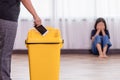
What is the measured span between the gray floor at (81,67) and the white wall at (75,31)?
270 mm

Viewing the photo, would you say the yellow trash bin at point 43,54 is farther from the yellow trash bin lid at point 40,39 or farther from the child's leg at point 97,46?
the child's leg at point 97,46

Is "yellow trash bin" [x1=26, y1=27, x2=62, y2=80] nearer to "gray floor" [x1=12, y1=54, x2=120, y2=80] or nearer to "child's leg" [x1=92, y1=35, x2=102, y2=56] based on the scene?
"gray floor" [x1=12, y1=54, x2=120, y2=80]

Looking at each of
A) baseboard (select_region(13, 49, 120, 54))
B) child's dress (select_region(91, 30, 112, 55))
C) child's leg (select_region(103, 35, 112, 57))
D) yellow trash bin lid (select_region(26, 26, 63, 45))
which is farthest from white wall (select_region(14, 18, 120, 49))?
yellow trash bin lid (select_region(26, 26, 63, 45))

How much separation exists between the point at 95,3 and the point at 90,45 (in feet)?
2.57

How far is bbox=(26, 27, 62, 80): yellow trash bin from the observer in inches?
104

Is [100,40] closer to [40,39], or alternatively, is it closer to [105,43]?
[105,43]

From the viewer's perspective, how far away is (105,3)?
552 cm

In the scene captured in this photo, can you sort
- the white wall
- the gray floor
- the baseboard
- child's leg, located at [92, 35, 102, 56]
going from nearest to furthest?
the gray floor, child's leg, located at [92, 35, 102, 56], the white wall, the baseboard

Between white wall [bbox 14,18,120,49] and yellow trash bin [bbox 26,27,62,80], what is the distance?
287cm

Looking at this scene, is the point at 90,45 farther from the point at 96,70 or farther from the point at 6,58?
the point at 6,58

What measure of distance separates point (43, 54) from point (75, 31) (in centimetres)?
302

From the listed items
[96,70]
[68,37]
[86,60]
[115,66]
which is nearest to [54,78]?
[96,70]

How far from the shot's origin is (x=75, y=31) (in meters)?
5.64

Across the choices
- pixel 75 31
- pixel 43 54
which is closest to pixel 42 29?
pixel 43 54
